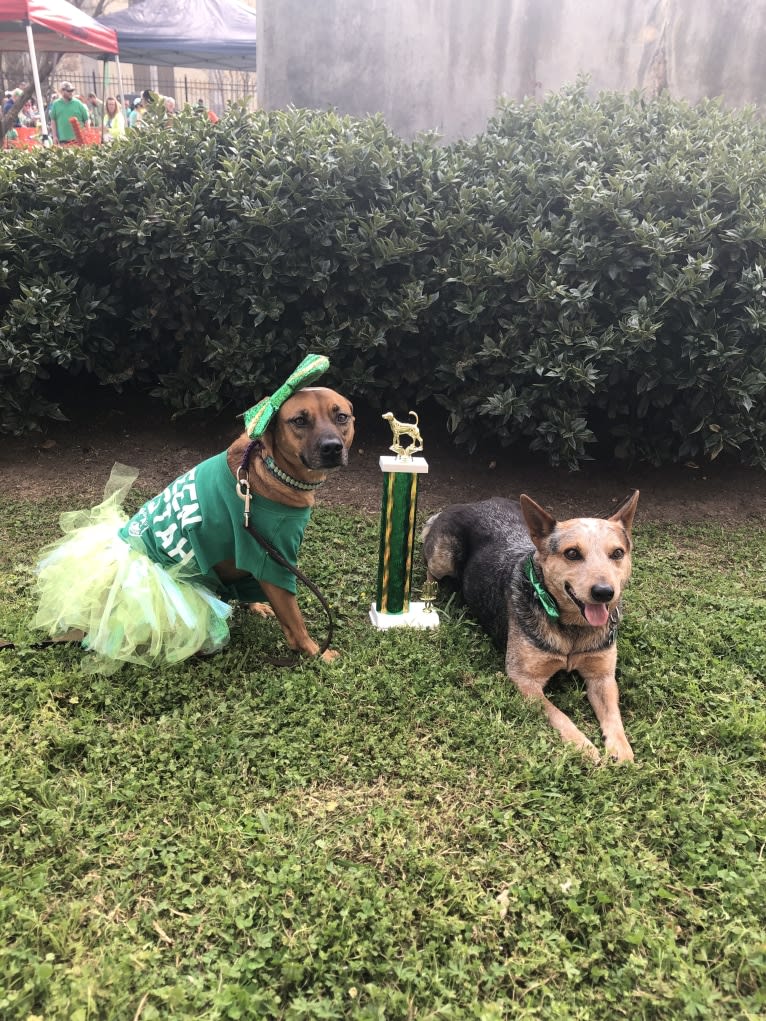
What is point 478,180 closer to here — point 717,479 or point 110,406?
point 717,479

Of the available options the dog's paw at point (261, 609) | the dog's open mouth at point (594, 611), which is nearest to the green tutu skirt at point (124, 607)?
the dog's paw at point (261, 609)

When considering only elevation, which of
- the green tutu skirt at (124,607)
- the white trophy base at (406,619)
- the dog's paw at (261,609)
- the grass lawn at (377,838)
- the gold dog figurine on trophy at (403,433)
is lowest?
the grass lawn at (377,838)

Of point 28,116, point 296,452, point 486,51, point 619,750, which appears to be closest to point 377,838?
point 619,750

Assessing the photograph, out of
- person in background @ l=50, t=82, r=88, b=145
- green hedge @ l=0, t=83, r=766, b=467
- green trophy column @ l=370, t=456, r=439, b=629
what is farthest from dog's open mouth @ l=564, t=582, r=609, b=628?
person in background @ l=50, t=82, r=88, b=145

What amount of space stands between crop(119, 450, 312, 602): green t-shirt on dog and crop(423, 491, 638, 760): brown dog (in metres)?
1.19

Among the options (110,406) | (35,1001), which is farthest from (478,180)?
(35,1001)

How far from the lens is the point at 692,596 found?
4.47m

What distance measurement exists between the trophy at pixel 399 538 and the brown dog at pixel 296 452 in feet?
1.04

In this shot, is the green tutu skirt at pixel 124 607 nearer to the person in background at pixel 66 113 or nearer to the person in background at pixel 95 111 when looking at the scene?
the person in background at pixel 66 113

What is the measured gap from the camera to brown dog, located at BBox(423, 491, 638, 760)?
10.4ft

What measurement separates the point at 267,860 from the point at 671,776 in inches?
69.5

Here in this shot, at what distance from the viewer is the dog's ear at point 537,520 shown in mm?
3336

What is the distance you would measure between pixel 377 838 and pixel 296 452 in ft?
5.87

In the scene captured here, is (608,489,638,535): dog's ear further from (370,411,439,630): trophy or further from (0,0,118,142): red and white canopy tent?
(0,0,118,142): red and white canopy tent
